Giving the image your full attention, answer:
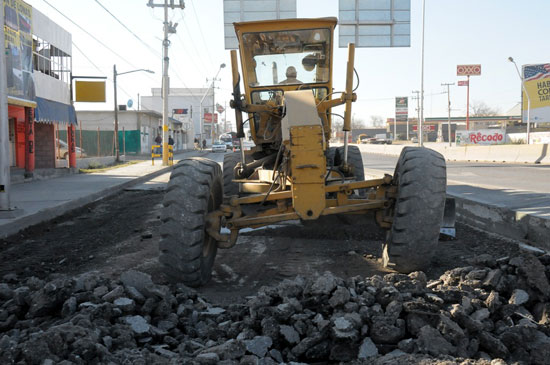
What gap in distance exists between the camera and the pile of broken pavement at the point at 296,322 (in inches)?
137

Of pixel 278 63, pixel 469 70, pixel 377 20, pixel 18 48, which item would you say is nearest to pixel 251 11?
pixel 377 20

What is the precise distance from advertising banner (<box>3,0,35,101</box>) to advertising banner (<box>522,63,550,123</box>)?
48.2 meters

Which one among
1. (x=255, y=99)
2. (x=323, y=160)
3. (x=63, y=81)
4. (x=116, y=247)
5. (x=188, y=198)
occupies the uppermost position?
(x=63, y=81)

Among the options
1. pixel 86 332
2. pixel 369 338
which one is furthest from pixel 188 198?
pixel 369 338

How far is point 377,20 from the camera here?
20.4 m

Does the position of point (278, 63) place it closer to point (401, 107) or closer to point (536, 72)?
point (536, 72)

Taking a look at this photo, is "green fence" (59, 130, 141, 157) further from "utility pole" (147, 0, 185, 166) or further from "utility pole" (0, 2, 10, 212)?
"utility pole" (0, 2, 10, 212)

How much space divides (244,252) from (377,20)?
1509 cm

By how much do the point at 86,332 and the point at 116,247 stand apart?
471 centimetres

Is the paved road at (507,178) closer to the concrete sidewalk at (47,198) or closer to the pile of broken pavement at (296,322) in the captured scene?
the pile of broken pavement at (296,322)

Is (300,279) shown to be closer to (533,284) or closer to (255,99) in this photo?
(533,284)

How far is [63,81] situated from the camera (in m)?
26.9

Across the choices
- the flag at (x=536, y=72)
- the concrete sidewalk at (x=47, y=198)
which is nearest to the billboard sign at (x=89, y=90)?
the concrete sidewalk at (x=47, y=198)

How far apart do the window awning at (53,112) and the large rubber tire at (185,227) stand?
1877 centimetres
